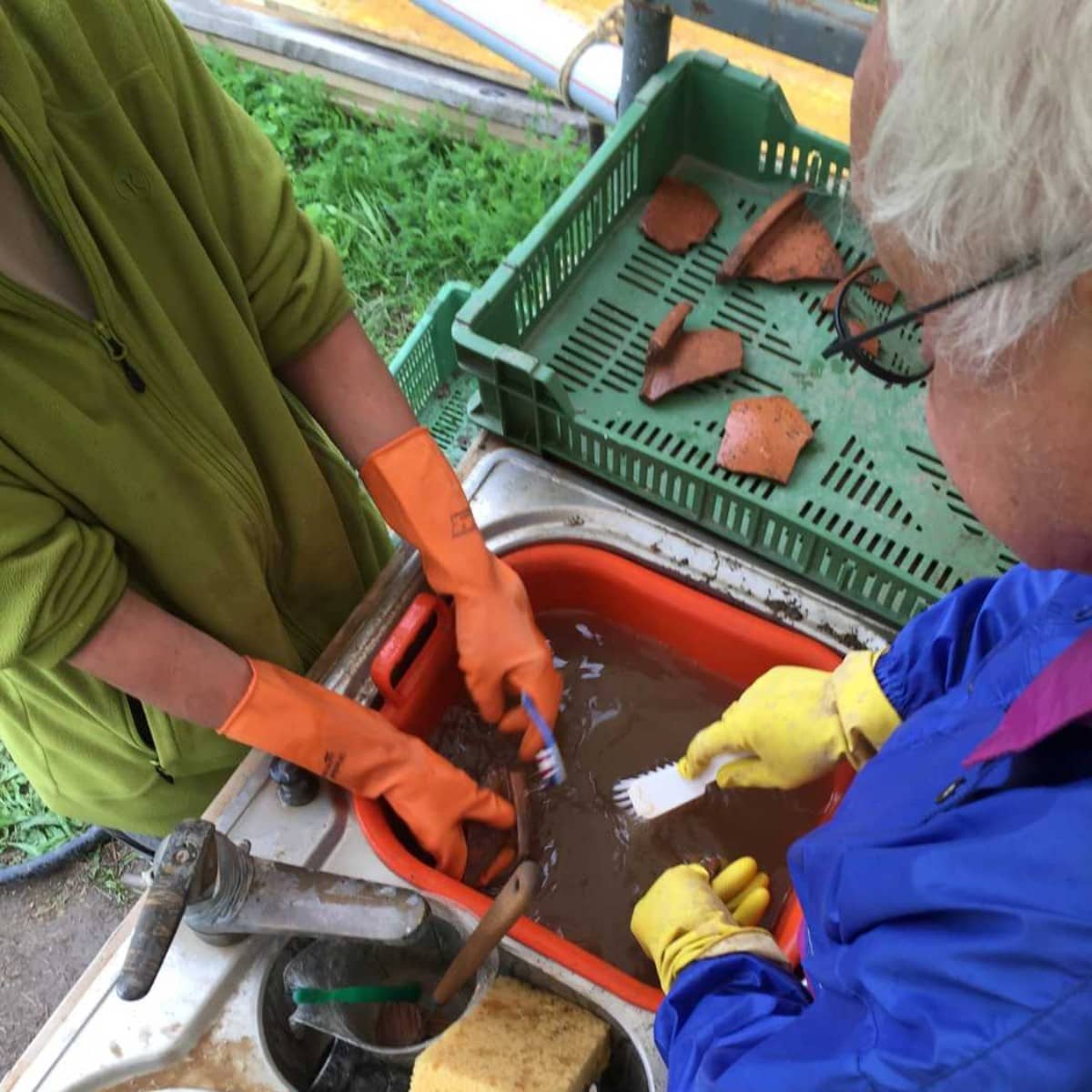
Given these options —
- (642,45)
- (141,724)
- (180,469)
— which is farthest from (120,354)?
(642,45)

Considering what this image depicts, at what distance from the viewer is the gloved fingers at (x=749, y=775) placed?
1188mm

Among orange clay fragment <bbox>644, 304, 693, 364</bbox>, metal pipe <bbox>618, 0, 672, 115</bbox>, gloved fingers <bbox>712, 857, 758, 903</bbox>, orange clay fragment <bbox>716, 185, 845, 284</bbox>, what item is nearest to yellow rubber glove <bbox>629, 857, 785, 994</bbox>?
gloved fingers <bbox>712, 857, 758, 903</bbox>

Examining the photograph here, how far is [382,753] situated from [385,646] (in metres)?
0.15

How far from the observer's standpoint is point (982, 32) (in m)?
0.49

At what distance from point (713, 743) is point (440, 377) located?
3.94 ft

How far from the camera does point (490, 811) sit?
1.22m

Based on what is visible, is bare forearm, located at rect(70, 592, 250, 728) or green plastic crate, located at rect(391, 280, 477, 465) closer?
bare forearm, located at rect(70, 592, 250, 728)

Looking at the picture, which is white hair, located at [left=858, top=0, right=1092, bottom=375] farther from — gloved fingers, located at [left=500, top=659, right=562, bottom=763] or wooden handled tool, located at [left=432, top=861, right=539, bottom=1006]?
gloved fingers, located at [left=500, top=659, right=562, bottom=763]

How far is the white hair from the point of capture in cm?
48

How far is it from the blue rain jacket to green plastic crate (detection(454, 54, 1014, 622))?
367 millimetres

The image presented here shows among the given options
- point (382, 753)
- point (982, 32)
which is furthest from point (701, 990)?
point (982, 32)

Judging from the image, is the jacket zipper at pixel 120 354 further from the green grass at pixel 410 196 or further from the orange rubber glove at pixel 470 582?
the green grass at pixel 410 196

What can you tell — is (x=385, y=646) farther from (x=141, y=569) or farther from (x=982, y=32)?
(x=982, y=32)

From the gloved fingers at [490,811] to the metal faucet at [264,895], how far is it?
0.22 meters
